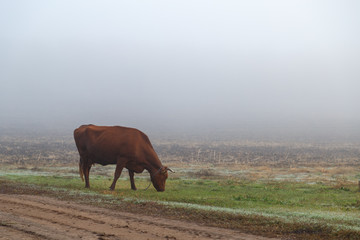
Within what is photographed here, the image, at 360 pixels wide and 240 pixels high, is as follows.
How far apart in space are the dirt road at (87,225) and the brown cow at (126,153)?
828 cm

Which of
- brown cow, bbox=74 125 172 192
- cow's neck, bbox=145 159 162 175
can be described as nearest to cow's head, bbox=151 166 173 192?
brown cow, bbox=74 125 172 192

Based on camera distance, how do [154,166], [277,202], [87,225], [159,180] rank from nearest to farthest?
[87,225]
[277,202]
[159,180]
[154,166]

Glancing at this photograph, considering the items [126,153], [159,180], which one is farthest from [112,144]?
[159,180]

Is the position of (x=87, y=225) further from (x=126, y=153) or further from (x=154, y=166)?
(x=154, y=166)

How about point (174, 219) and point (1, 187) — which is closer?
point (174, 219)

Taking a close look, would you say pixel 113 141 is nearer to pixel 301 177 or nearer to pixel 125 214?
pixel 125 214

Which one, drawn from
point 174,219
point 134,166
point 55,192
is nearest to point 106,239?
point 174,219

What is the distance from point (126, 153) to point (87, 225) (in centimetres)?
1204

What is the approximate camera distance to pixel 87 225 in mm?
14617

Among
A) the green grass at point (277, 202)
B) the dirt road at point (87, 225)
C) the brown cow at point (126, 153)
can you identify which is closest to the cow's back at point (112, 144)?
the brown cow at point (126, 153)

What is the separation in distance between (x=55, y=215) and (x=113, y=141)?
35.6 feet

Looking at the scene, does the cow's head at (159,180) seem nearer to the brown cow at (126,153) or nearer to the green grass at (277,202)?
the brown cow at (126,153)

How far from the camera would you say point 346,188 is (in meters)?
28.3

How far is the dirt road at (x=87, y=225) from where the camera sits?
43.5 feet
